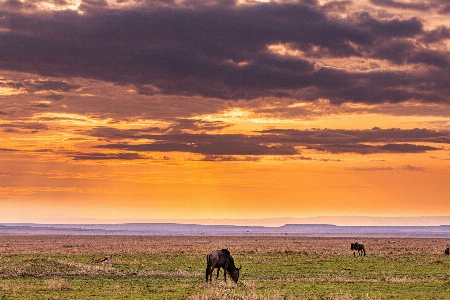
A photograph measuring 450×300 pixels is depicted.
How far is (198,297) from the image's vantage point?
26.1 metres

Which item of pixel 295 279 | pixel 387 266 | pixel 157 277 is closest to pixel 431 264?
pixel 387 266

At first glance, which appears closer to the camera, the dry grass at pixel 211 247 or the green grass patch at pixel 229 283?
the green grass patch at pixel 229 283

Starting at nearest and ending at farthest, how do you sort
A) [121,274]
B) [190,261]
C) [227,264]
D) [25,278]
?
[227,264], [25,278], [121,274], [190,261]

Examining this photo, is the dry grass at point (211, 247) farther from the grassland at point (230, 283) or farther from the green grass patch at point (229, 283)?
the grassland at point (230, 283)

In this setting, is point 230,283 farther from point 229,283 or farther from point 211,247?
point 211,247

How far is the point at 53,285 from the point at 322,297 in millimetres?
13723

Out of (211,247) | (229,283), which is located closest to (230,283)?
(229,283)

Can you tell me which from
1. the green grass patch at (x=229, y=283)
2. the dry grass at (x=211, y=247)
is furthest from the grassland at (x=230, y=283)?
the dry grass at (x=211, y=247)

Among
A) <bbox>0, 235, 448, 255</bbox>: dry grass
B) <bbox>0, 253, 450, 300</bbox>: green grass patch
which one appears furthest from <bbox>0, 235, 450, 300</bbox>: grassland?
<bbox>0, 235, 448, 255</bbox>: dry grass

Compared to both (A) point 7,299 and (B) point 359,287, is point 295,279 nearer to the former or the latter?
(B) point 359,287

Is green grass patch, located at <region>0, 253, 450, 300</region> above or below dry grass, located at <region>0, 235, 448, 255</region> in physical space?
above

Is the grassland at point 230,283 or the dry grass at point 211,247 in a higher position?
the grassland at point 230,283

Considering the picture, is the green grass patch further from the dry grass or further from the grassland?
the dry grass

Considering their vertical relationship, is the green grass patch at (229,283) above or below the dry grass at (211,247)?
above
